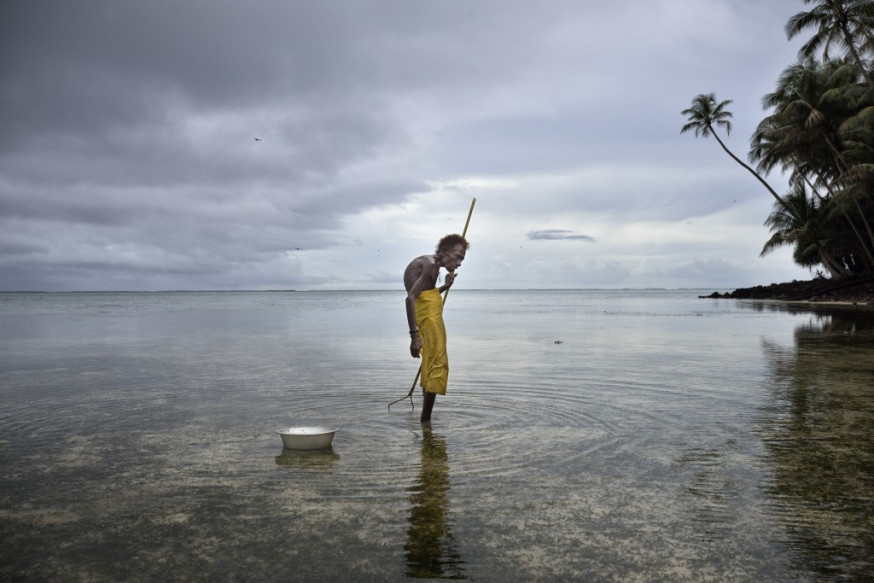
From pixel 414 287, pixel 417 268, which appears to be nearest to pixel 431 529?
pixel 414 287

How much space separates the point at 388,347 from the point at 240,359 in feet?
11.5

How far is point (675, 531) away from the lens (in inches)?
141

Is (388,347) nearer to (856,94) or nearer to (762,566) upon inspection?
(762,566)

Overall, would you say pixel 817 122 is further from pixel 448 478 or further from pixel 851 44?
pixel 448 478

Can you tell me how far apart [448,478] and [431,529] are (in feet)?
3.15

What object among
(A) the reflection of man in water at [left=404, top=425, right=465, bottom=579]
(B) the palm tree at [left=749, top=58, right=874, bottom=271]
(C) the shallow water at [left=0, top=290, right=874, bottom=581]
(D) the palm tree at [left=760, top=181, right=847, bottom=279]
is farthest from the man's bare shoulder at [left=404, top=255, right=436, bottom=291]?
(D) the palm tree at [left=760, top=181, right=847, bottom=279]

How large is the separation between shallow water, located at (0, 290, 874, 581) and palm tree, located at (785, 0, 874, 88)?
31.8m

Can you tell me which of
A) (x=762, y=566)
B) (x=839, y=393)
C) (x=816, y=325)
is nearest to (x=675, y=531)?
(x=762, y=566)

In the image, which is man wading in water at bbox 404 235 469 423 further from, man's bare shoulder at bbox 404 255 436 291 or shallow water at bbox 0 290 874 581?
shallow water at bbox 0 290 874 581

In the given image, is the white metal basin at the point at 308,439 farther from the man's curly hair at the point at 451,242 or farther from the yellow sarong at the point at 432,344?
the man's curly hair at the point at 451,242

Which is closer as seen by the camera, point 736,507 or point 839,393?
point 736,507

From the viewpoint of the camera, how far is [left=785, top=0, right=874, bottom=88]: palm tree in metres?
33.9

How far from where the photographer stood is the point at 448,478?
4555 mm

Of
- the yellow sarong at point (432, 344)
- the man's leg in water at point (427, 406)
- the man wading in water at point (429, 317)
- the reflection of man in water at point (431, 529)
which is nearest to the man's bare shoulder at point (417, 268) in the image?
the man wading in water at point (429, 317)
